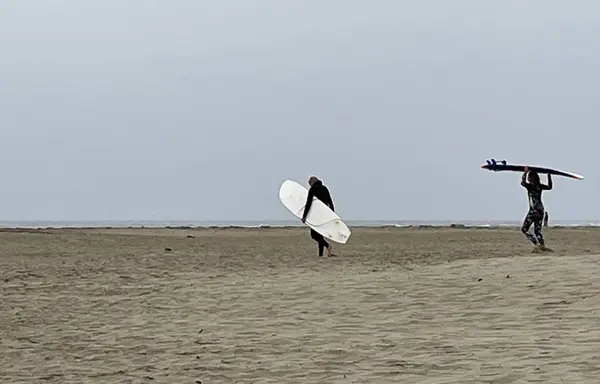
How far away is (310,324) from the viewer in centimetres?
968

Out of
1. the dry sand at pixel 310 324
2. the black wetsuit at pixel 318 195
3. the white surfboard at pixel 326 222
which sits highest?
the black wetsuit at pixel 318 195

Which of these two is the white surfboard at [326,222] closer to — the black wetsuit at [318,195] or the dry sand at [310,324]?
the black wetsuit at [318,195]

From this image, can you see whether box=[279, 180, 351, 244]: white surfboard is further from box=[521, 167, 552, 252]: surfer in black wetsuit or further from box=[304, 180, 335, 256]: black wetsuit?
box=[521, 167, 552, 252]: surfer in black wetsuit

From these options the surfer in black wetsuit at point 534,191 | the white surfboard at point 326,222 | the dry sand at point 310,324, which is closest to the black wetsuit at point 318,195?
the white surfboard at point 326,222

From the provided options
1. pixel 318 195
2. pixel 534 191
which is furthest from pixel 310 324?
pixel 318 195

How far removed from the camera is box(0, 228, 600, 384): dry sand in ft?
23.9

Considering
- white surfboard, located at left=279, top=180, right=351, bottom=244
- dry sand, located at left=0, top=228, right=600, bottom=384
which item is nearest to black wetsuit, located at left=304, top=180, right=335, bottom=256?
white surfboard, located at left=279, top=180, right=351, bottom=244

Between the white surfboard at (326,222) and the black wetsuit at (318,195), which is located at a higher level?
the black wetsuit at (318,195)

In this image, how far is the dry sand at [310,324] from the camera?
287 inches

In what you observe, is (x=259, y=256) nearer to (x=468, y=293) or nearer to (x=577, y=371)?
(x=468, y=293)

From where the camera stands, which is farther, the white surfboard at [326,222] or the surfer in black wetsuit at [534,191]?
the white surfboard at [326,222]

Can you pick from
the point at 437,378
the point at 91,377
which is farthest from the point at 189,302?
the point at 437,378

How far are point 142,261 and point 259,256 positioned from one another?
3155 mm

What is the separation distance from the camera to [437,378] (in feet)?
22.1
